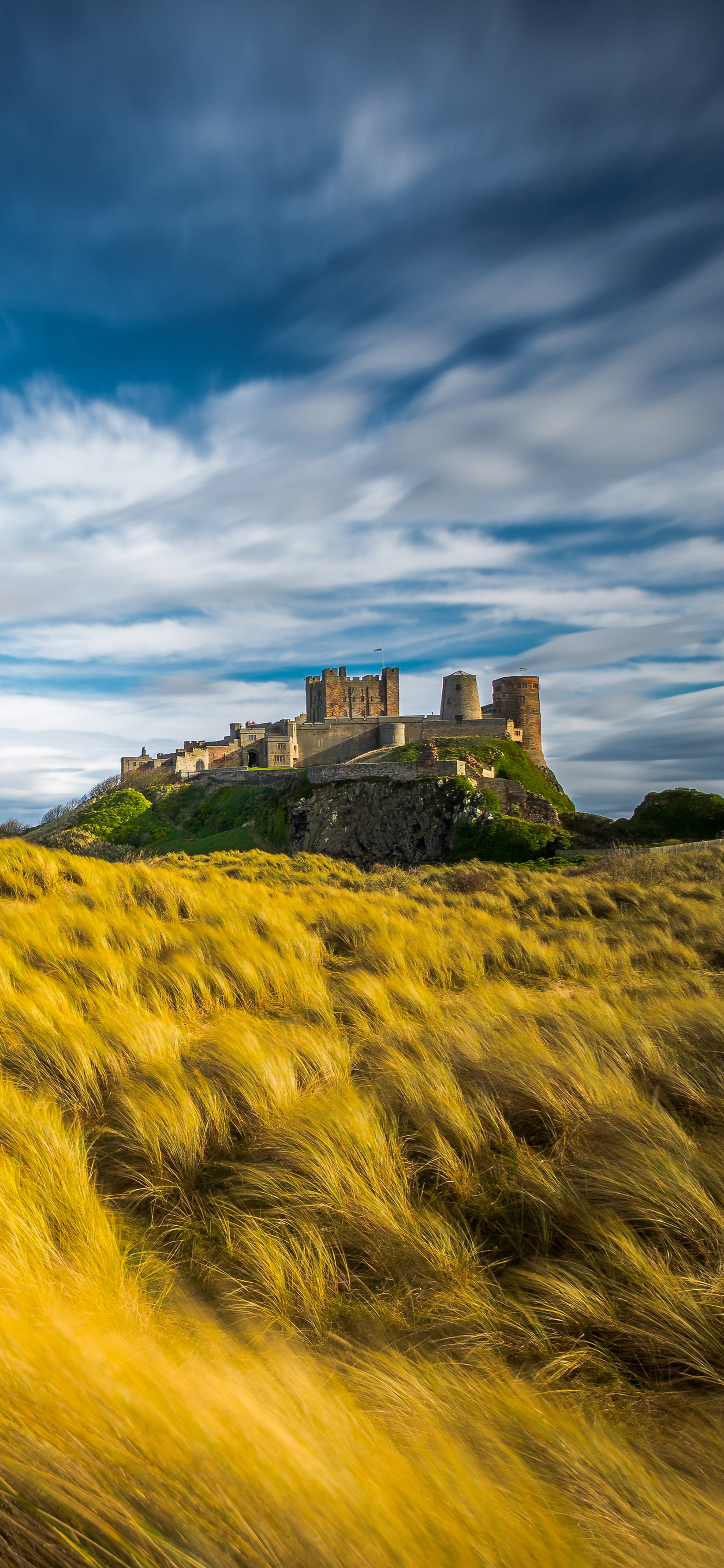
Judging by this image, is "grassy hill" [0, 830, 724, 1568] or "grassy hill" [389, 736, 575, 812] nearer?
"grassy hill" [0, 830, 724, 1568]

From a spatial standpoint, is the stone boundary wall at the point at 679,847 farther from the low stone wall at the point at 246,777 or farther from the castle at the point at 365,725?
the low stone wall at the point at 246,777

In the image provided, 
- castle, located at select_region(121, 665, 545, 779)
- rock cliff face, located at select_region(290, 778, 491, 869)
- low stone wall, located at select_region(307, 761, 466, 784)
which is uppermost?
castle, located at select_region(121, 665, 545, 779)

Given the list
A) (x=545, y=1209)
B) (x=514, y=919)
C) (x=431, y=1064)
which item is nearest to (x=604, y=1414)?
(x=545, y=1209)

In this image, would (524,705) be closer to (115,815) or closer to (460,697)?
(460,697)

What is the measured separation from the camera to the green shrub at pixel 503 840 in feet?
74.0

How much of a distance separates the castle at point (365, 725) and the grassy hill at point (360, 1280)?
115 ft

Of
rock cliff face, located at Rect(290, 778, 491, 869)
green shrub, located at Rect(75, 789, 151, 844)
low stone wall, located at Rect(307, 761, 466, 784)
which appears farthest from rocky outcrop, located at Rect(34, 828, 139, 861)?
low stone wall, located at Rect(307, 761, 466, 784)

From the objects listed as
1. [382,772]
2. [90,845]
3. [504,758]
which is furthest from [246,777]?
[504,758]

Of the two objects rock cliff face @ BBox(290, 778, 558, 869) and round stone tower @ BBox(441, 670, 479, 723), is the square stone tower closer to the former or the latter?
round stone tower @ BBox(441, 670, 479, 723)

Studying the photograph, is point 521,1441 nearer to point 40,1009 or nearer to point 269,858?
point 40,1009

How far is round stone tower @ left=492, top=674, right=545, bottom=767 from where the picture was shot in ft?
137

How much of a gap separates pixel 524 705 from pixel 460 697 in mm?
4241

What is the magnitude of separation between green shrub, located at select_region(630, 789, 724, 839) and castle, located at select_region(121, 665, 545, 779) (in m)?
13.1

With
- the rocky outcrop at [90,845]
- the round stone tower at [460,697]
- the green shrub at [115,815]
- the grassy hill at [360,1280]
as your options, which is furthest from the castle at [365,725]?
the grassy hill at [360,1280]
